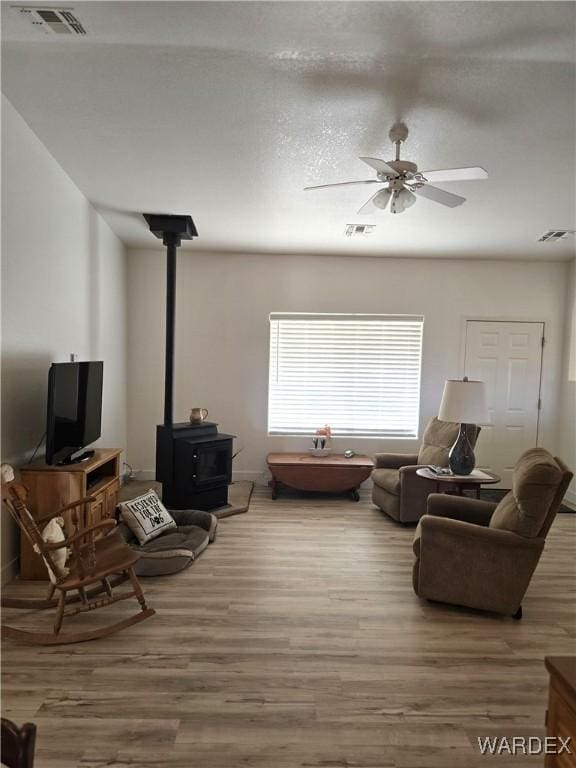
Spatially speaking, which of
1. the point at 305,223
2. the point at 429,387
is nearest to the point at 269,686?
the point at 305,223

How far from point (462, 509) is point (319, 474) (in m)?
2.07

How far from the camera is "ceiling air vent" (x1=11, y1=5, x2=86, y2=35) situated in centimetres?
217

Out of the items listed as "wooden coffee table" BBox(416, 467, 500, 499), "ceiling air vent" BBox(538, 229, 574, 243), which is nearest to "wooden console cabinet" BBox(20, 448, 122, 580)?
"wooden coffee table" BBox(416, 467, 500, 499)

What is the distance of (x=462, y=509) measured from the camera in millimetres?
3295

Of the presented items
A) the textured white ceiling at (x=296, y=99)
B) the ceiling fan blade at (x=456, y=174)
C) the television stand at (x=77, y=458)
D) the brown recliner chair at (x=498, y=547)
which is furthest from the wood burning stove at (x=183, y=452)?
the ceiling fan blade at (x=456, y=174)

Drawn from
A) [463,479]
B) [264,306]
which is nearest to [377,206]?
[463,479]

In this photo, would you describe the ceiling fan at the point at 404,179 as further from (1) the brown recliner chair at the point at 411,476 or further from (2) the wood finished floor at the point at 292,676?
(2) the wood finished floor at the point at 292,676

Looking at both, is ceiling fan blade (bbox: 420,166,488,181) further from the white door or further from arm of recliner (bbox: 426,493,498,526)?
the white door

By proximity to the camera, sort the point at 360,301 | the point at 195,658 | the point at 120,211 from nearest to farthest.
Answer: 1. the point at 195,658
2. the point at 120,211
3. the point at 360,301

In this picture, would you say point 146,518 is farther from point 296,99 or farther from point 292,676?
point 296,99

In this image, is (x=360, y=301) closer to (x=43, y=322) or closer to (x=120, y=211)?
(x=120, y=211)

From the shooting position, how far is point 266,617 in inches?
111

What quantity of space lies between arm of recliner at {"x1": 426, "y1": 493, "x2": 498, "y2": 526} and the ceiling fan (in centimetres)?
185

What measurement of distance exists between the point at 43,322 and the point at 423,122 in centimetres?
278
